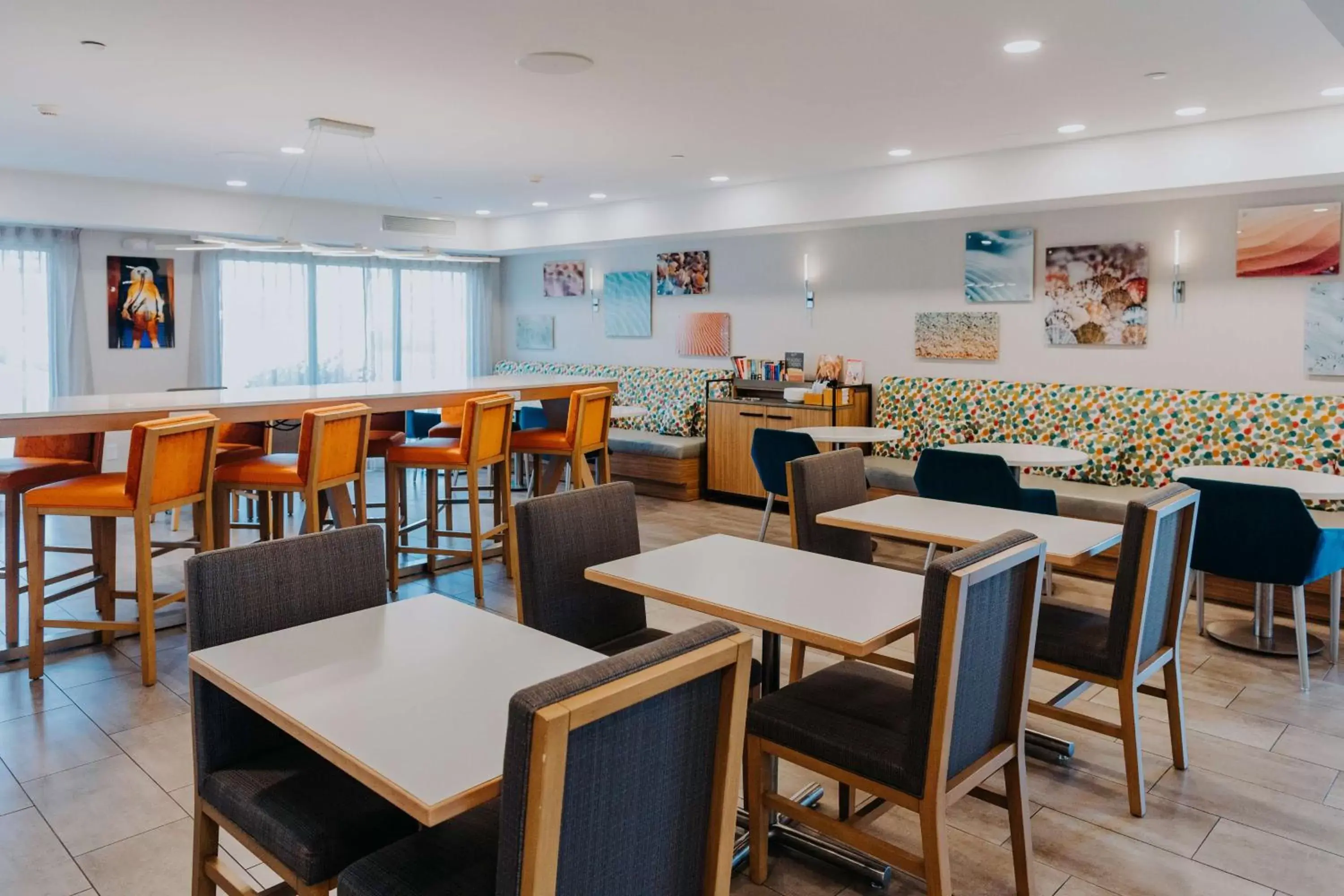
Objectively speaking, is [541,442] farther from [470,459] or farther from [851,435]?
[851,435]

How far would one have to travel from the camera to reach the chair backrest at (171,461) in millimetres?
3496

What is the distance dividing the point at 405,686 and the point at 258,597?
55cm

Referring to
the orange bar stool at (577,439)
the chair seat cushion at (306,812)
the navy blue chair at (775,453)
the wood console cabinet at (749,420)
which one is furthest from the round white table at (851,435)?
the chair seat cushion at (306,812)

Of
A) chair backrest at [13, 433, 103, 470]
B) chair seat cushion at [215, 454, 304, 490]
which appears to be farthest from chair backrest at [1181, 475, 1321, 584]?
chair backrest at [13, 433, 103, 470]

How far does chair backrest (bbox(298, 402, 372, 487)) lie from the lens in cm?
400

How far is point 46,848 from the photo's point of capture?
8.21 feet

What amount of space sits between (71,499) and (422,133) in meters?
2.90

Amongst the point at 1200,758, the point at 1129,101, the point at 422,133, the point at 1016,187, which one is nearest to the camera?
the point at 1200,758

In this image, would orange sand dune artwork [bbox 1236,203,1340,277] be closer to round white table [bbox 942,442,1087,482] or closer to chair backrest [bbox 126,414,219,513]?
round white table [bbox 942,442,1087,482]

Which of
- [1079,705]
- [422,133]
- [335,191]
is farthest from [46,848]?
[335,191]

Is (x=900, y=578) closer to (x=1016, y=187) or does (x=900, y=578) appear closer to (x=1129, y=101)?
(x=1129, y=101)

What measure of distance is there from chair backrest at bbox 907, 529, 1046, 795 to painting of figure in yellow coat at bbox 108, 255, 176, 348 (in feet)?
25.9

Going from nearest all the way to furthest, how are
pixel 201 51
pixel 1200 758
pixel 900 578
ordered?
pixel 900 578 → pixel 1200 758 → pixel 201 51

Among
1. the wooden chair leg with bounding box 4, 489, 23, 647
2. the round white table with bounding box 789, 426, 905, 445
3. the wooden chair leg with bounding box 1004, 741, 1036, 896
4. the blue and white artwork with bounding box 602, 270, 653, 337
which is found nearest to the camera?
the wooden chair leg with bounding box 1004, 741, 1036, 896
